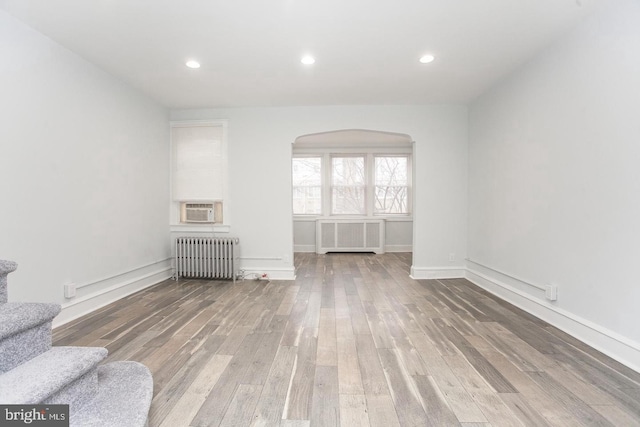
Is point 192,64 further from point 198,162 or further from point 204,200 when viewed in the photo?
point 204,200

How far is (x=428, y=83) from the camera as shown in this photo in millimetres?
3518

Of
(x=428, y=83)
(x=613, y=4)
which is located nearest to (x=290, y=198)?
(x=428, y=83)

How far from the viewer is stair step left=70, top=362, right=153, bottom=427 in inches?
47.8

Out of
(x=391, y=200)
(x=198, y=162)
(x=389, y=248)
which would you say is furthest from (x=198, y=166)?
(x=389, y=248)

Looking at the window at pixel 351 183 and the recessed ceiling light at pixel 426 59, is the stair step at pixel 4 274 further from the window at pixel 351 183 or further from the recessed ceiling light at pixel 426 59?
the window at pixel 351 183

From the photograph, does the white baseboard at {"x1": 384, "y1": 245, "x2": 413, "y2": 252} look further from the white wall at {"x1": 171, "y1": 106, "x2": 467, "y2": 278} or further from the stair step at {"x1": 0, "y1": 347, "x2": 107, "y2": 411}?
the stair step at {"x1": 0, "y1": 347, "x2": 107, "y2": 411}

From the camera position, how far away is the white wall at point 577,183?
1986mm

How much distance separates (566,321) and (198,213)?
4518 mm

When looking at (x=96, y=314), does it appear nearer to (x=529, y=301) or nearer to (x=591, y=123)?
(x=529, y=301)

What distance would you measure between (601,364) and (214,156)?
15.4 feet

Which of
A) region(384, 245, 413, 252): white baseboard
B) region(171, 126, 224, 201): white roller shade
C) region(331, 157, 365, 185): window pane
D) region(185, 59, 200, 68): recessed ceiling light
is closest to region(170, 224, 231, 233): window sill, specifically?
region(171, 126, 224, 201): white roller shade

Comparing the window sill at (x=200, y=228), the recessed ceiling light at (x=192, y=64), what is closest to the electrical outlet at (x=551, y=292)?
the window sill at (x=200, y=228)

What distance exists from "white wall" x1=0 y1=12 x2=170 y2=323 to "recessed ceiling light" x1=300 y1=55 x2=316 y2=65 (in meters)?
2.26

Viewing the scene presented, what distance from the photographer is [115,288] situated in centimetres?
329
